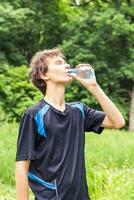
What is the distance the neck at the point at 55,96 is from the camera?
2.76 m

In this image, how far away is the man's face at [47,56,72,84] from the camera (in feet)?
9.18

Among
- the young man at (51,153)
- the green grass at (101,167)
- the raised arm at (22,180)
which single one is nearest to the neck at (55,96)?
the young man at (51,153)

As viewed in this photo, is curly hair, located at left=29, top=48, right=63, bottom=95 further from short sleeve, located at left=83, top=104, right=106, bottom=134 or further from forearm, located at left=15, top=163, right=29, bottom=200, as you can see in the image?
forearm, located at left=15, top=163, right=29, bottom=200

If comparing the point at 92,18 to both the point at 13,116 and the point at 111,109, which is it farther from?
the point at 111,109

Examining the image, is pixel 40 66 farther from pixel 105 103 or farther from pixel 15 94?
pixel 15 94

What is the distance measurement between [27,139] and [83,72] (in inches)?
18.9

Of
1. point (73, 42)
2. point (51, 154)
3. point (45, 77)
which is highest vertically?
point (45, 77)

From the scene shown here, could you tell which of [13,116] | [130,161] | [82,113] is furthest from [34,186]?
[13,116]

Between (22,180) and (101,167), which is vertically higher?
(22,180)

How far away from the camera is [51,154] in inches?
104

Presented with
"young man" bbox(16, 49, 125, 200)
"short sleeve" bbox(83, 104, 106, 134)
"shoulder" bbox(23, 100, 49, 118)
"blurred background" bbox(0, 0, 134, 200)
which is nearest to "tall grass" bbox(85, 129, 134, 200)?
"short sleeve" bbox(83, 104, 106, 134)

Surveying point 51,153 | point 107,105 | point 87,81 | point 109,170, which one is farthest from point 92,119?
point 109,170

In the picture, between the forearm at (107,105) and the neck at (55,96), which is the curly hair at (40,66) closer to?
the neck at (55,96)

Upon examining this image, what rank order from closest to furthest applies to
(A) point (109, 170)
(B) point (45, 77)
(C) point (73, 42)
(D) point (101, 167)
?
(B) point (45, 77) < (A) point (109, 170) < (D) point (101, 167) < (C) point (73, 42)
